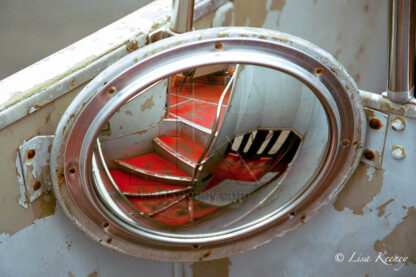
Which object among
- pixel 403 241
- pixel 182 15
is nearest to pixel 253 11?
pixel 182 15

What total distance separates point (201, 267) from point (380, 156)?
0.48m

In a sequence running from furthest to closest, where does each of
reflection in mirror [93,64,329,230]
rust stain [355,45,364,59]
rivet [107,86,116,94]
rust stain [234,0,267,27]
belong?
rust stain [355,45,364,59] < rust stain [234,0,267,27] < reflection in mirror [93,64,329,230] < rivet [107,86,116,94]

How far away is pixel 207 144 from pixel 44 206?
1.01 feet

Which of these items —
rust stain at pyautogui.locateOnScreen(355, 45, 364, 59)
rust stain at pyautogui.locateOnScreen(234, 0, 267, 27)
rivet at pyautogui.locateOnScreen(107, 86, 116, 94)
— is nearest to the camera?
rivet at pyautogui.locateOnScreen(107, 86, 116, 94)

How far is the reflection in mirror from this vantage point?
2.60 ft

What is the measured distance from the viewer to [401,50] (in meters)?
0.78

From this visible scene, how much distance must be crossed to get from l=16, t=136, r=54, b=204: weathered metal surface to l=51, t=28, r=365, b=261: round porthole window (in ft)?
0.10

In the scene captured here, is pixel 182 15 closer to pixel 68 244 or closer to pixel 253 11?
pixel 253 11

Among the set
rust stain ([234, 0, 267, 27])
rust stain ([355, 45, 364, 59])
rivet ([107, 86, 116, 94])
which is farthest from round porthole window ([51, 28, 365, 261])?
rust stain ([355, 45, 364, 59])

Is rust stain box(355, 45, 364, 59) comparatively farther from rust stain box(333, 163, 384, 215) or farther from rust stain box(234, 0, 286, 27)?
rust stain box(333, 163, 384, 215)

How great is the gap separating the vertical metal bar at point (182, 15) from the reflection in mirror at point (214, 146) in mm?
114

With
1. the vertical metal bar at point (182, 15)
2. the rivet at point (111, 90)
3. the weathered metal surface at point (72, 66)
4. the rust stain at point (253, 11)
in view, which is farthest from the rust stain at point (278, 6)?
the rivet at point (111, 90)

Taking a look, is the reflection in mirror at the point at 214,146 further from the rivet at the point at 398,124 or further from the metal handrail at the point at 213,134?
the rivet at the point at 398,124

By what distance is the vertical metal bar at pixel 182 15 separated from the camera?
82 centimetres
